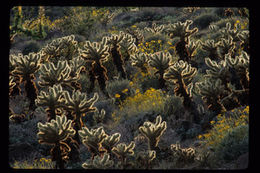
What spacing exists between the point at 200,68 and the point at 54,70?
18.9ft

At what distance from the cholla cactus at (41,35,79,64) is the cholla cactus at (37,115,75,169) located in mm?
6015

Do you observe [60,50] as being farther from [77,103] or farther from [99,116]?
[77,103]

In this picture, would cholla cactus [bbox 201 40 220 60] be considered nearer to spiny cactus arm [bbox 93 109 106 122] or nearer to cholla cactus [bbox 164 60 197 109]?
cholla cactus [bbox 164 60 197 109]

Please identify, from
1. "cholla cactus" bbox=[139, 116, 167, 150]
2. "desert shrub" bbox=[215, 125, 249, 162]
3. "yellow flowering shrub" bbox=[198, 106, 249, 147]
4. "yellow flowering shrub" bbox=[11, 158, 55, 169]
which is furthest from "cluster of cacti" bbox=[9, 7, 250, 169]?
"desert shrub" bbox=[215, 125, 249, 162]

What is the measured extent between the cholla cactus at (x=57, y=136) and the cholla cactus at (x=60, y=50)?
237 inches

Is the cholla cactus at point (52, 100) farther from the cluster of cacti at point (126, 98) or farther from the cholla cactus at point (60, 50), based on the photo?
the cholla cactus at point (60, 50)

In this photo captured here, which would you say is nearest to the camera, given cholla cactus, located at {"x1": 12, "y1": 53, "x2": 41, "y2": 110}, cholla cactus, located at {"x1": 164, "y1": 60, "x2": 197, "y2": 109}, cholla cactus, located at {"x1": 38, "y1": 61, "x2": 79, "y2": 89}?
cholla cactus, located at {"x1": 164, "y1": 60, "x2": 197, "y2": 109}

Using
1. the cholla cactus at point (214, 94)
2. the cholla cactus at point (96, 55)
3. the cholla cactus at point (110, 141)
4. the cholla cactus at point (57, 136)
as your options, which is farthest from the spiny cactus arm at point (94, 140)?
the cholla cactus at point (96, 55)

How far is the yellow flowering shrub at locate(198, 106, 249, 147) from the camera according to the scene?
24.5ft

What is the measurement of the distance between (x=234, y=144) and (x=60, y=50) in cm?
826

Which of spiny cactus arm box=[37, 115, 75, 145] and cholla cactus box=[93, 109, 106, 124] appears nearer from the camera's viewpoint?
spiny cactus arm box=[37, 115, 75, 145]

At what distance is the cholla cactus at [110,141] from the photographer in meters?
7.20

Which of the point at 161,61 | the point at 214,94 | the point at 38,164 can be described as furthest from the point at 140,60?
the point at 38,164

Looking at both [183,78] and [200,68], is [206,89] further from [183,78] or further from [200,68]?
[200,68]
